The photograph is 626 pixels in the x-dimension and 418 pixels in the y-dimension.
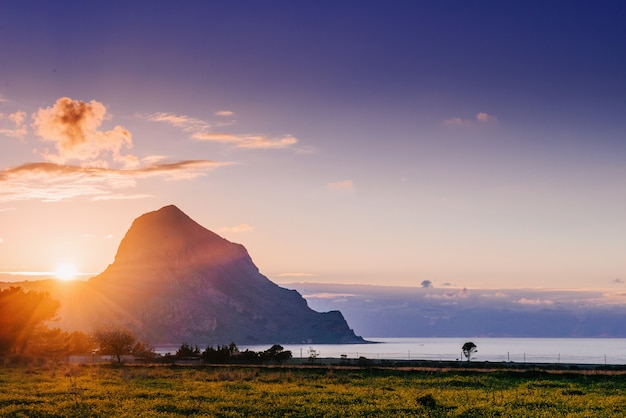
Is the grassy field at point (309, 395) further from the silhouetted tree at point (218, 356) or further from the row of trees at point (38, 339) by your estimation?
the row of trees at point (38, 339)

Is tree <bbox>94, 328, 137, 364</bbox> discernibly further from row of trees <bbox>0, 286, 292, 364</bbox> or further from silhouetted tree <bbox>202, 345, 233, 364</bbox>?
silhouetted tree <bbox>202, 345, 233, 364</bbox>

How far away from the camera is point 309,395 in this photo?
4984 cm

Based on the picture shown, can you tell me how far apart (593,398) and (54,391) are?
39.9m

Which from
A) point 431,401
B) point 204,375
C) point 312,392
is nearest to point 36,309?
point 204,375

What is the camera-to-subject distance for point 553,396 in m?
51.8

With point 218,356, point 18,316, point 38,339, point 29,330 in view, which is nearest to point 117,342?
point 38,339

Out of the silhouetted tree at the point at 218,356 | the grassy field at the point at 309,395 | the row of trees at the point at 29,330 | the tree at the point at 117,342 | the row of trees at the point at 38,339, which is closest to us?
the grassy field at the point at 309,395

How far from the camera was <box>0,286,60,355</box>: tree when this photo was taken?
395 ft

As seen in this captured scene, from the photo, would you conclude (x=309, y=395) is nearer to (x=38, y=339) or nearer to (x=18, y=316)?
(x=18, y=316)

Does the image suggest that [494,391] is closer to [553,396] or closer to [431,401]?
[553,396]

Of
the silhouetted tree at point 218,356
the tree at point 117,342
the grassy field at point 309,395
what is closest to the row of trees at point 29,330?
the tree at point 117,342

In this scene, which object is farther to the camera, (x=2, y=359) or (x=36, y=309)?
(x=36, y=309)

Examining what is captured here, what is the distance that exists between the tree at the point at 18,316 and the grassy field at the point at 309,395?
52.6 meters

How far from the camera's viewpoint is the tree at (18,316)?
120312 mm
